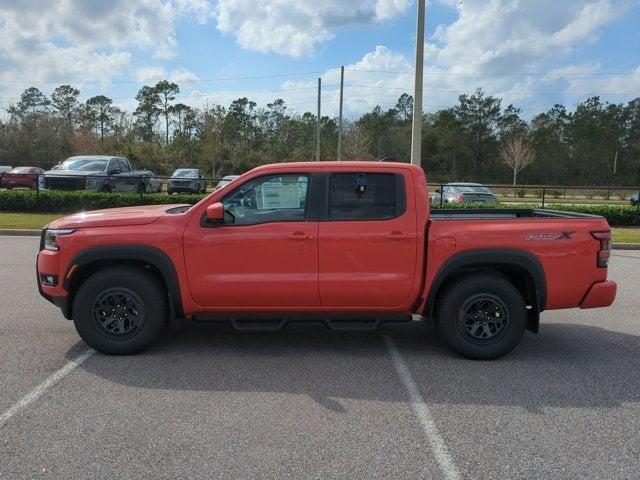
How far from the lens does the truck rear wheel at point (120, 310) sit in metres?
5.07

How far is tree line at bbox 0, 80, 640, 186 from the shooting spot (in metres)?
59.5

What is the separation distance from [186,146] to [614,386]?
58.4 meters

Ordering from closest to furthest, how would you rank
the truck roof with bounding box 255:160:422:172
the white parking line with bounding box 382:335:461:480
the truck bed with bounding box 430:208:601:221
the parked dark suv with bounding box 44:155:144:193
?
the white parking line with bounding box 382:335:461:480 < the truck roof with bounding box 255:160:422:172 < the truck bed with bounding box 430:208:601:221 < the parked dark suv with bounding box 44:155:144:193

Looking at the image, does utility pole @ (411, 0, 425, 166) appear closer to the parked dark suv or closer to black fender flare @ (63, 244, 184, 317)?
black fender flare @ (63, 244, 184, 317)

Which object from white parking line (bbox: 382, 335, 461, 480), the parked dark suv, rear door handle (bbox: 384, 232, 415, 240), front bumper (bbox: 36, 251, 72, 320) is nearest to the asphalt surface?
white parking line (bbox: 382, 335, 461, 480)

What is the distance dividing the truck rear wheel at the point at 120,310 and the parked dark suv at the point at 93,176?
1568cm

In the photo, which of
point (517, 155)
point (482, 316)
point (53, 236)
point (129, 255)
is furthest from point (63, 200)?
point (517, 155)

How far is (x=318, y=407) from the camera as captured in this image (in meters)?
4.10

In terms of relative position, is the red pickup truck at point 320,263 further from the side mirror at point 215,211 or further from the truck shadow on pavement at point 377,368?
the truck shadow on pavement at point 377,368

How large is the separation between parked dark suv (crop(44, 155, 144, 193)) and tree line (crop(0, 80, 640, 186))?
3211cm

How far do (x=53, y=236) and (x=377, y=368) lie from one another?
127 inches

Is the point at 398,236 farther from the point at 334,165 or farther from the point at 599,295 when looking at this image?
the point at 599,295

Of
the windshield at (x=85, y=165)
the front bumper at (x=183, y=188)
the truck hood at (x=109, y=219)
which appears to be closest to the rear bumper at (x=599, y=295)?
the truck hood at (x=109, y=219)

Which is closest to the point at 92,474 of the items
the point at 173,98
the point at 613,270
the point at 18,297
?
the point at 18,297
